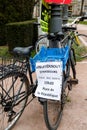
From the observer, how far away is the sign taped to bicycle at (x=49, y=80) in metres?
3.62

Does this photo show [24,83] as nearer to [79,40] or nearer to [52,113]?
[52,113]

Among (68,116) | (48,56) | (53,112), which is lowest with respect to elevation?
(68,116)

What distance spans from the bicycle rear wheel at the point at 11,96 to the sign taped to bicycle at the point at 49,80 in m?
0.26

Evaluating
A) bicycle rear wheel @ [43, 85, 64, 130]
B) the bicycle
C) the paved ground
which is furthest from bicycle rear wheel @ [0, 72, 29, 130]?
bicycle rear wheel @ [43, 85, 64, 130]

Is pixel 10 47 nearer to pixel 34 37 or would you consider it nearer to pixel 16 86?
pixel 34 37

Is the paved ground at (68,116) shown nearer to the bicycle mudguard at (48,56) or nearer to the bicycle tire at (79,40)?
the bicycle mudguard at (48,56)

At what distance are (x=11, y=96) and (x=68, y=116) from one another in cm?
110

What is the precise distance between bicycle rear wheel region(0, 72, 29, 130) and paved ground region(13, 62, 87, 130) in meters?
0.16

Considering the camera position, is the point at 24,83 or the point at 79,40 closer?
the point at 24,83

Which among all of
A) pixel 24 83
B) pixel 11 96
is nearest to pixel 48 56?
pixel 24 83

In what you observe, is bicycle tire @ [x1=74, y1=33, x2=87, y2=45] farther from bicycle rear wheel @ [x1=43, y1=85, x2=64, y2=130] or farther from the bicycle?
bicycle rear wheel @ [x1=43, y1=85, x2=64, y2=130]

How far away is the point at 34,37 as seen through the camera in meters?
10.0

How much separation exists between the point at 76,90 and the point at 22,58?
6.51 ft

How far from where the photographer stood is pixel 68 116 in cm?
447
